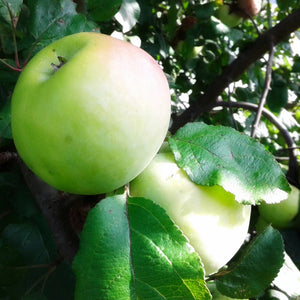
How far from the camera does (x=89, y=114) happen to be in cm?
38

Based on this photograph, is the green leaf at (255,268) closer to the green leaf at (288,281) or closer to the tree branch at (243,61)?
the green leaf at (288,281)

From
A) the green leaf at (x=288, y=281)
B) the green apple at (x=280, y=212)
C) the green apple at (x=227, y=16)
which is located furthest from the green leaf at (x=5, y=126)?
the green apple at (x=227, y=16)

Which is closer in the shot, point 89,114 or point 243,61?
point 89,114

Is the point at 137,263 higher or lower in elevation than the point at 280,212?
higher

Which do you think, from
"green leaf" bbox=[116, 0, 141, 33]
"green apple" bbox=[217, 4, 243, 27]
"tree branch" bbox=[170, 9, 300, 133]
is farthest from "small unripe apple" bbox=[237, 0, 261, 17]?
"green leaf" bbox=[116, 0, 141, 33]

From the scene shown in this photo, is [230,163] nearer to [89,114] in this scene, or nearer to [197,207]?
[197,207]

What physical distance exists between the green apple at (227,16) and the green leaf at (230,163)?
Answer: 118 cm

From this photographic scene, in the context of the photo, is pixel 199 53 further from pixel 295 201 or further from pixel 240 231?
pixel 240 231

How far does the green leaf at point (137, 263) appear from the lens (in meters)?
0.43

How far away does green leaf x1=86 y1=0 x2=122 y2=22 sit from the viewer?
2.30 ft

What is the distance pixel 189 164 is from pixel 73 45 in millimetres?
213

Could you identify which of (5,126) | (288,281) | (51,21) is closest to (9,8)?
(51,21)

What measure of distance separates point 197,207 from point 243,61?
1.03 metres

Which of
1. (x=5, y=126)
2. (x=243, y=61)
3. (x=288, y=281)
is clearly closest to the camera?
(x=5, y=126)
